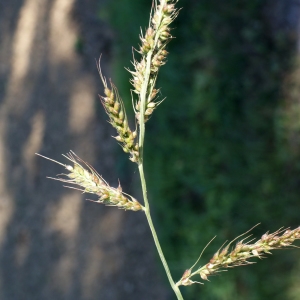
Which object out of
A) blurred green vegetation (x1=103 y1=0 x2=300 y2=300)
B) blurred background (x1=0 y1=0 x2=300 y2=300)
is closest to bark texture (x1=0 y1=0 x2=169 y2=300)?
blurred background (x1=0 y1=0 x2=300 y2=300)

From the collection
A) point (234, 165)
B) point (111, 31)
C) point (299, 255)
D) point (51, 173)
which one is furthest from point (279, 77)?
point (51, 173)

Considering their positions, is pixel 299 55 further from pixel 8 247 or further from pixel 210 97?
pixel 8 247

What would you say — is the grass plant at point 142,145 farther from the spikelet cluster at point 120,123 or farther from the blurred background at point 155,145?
the blurred background at point 155,145

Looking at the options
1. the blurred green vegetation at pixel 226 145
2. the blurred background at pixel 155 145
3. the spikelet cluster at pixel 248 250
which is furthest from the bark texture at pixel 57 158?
the spikelet cluster at pixel 248 250

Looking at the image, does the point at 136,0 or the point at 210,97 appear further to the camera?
the point at 136,0

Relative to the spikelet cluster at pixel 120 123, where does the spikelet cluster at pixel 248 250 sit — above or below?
below

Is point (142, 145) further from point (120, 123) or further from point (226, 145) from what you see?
point (226, 145)
